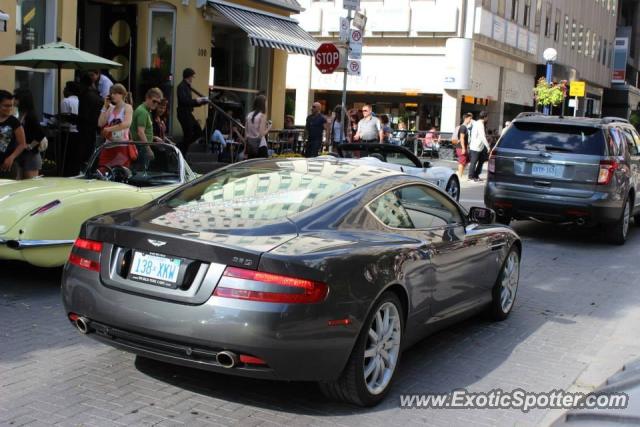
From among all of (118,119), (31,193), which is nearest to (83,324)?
(31,193)

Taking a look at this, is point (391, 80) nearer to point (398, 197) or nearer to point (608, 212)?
point (608, 212)

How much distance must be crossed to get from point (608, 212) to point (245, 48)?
12.2m

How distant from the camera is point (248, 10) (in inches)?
739

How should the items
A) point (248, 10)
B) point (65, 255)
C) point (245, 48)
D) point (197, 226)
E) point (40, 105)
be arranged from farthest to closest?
point (245, 48) → point (248, 10) → point (40, 105) → point (65, 255) → point (197, 226)

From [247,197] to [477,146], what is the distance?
16.4 metres

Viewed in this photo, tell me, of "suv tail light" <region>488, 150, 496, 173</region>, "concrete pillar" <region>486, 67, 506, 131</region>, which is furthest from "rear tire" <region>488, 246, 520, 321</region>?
"concrete pillar" <region>486, 67, 506, 131</region>

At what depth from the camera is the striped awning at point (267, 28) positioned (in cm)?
1755

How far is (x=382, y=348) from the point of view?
459 cm

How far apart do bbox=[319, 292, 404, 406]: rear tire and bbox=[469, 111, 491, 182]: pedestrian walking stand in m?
16.2

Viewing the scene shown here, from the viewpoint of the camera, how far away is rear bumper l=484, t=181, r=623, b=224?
414 inches

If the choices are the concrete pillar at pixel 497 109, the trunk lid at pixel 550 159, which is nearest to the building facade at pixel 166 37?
the trunk lid at pixel 550 159

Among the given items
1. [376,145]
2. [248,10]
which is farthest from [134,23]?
[376,145]

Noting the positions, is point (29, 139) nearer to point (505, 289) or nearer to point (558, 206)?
point (505, 289)

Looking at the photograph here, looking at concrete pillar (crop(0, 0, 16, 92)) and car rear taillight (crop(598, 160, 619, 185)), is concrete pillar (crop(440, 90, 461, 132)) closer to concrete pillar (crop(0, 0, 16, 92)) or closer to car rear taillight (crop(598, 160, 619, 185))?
concrete pillar (crop(0, 0, 16, 92))
